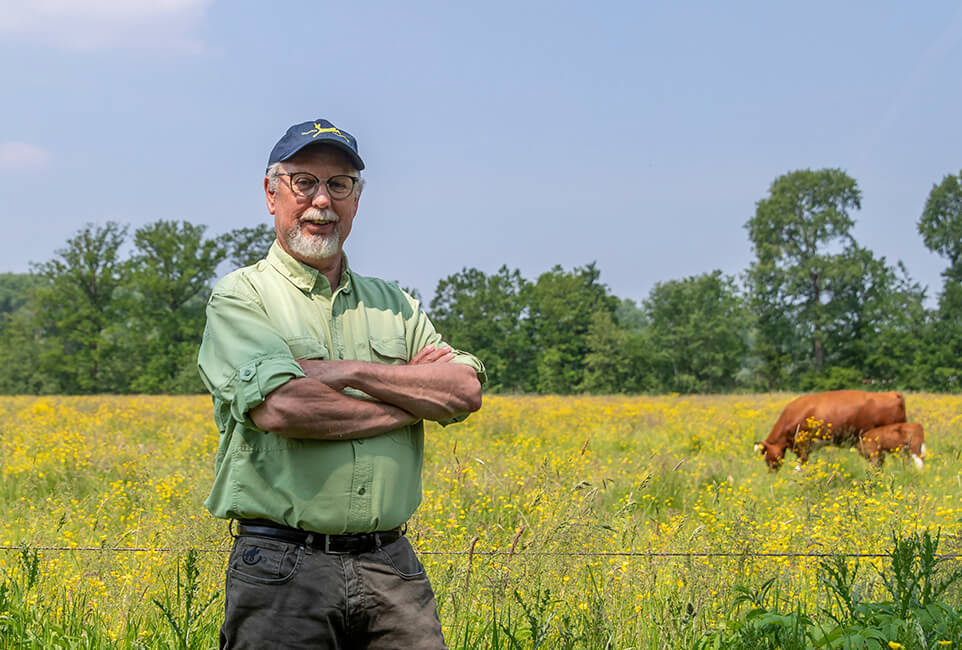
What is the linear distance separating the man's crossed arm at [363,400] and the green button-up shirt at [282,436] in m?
0.05

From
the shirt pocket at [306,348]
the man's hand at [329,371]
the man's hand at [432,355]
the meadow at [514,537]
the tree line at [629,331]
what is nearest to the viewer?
the man's hand at [329,371]

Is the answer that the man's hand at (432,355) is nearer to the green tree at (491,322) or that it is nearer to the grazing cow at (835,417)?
the grazing cow at (835,417)

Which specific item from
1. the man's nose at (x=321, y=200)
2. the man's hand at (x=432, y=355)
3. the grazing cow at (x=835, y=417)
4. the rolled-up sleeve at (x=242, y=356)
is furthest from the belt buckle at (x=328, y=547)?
the grazing cow at (x=835, y=417)

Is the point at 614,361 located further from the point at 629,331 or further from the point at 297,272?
the point at 297,272

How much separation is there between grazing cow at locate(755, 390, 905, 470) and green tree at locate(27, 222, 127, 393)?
5254cm

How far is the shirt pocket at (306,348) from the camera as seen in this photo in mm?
2645

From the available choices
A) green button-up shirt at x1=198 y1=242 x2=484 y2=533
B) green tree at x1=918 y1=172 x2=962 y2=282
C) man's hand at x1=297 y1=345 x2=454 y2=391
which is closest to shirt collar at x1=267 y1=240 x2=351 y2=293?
green button-up shirt at x1=198 y1=242 x2=484 y2=533

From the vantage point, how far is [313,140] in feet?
8.77

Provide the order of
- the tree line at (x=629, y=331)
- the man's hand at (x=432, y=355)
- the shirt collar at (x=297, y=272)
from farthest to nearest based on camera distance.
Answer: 1. the tree line at (x=629, y=331)
2. the man's hand at (x=432, y=355)
3. the shirt collar at (x=297, y=272)

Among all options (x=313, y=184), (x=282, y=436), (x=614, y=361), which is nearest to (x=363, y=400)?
(x=282, y=436)

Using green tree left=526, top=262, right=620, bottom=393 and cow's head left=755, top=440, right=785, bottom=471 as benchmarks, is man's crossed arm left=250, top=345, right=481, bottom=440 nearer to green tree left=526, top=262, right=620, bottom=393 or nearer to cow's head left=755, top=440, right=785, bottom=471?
cow's head left=755, top=440, right=785, bottom=471

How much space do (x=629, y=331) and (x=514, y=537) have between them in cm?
5964

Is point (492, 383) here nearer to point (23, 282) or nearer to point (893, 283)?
point (893, 283)

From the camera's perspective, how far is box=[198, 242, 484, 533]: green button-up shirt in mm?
2426
